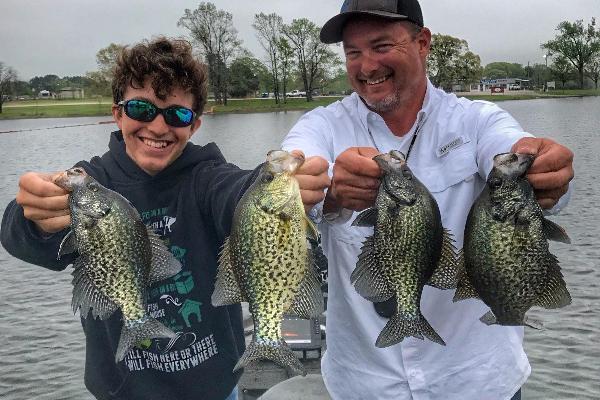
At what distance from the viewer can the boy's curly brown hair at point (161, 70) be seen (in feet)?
12.3

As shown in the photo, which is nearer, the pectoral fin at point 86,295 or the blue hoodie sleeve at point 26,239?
the pectoral fin at point 86,295

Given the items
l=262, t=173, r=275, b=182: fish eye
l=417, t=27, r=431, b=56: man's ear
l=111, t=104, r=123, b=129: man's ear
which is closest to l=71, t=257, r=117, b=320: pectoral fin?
l=111, t=104, r=123, b=129: man's ear

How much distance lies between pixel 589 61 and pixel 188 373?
12821 centimetres

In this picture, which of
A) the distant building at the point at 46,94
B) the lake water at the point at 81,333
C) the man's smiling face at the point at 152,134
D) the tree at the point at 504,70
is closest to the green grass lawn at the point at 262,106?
the lake water at the point at 81,333

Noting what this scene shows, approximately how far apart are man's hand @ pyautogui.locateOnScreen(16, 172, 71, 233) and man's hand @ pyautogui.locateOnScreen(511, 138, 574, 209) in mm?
2177

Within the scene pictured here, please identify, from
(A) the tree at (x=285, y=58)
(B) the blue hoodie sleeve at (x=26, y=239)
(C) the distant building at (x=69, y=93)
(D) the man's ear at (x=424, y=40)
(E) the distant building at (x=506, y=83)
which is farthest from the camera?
(E) the distant building at (x=506, y=83)

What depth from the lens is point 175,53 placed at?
156 inches

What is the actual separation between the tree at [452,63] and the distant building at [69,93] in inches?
2996

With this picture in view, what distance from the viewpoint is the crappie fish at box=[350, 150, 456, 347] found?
9.98 ft

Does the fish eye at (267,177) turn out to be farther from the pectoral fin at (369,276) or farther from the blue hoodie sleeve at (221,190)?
the pectoral fin at (369,276)

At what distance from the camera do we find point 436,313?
3715mm

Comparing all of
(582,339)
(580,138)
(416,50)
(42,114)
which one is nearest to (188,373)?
(416,50)

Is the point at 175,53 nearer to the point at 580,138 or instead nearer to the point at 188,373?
the point at 188,373

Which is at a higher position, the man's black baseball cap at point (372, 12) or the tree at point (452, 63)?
the tree at point (452, 63)
